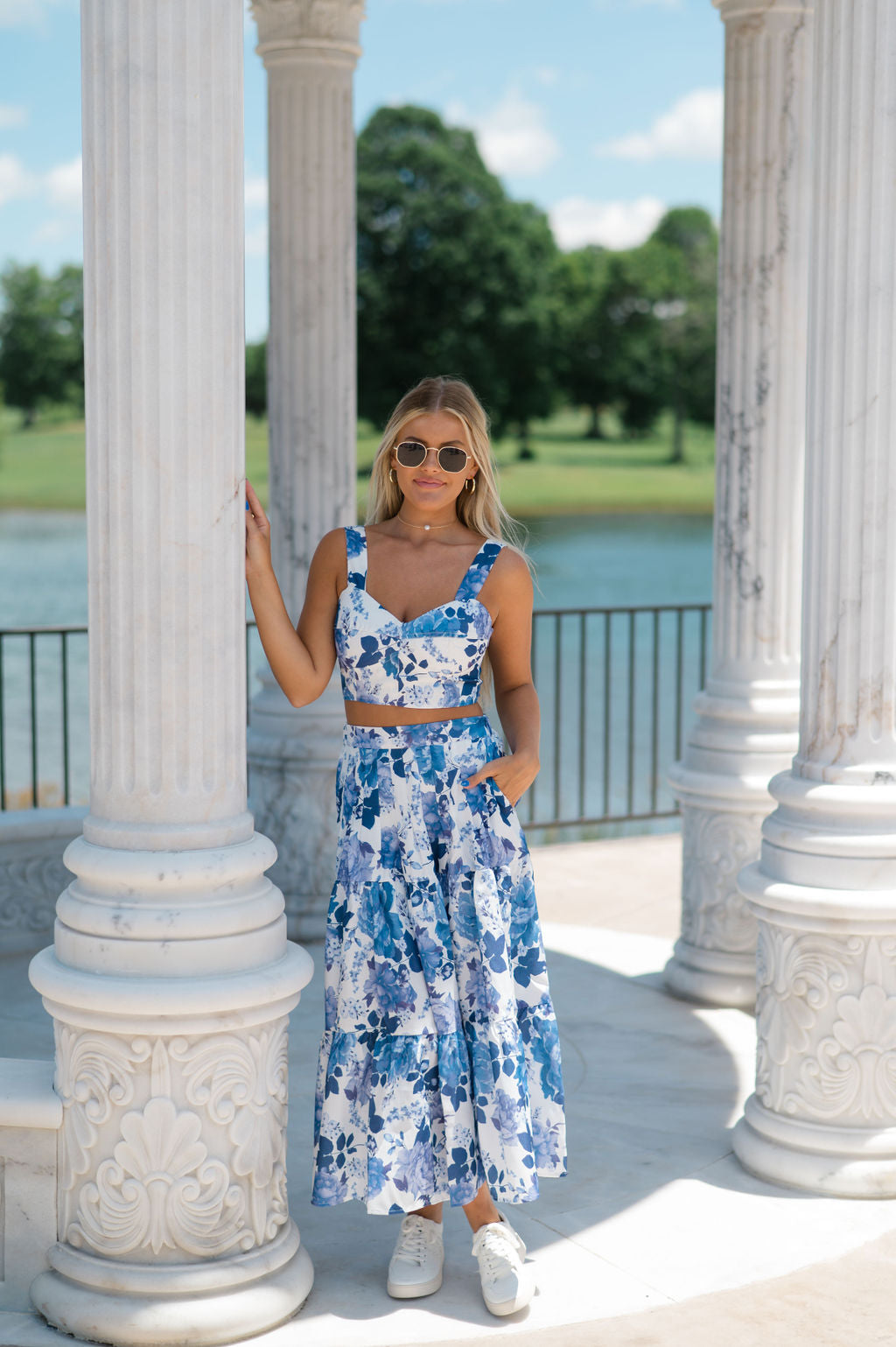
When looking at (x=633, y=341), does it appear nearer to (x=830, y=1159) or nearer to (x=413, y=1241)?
(x=830, y=1159)

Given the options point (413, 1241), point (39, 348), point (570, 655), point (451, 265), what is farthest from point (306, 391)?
point (451, 265)

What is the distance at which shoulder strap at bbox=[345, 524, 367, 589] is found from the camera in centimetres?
374

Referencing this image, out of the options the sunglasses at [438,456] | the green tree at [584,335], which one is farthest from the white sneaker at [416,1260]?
the green tree at [584,335]

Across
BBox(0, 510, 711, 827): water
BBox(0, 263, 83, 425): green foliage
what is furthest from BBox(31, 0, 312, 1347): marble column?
BBox(0, 263, 83, 425): green foliage

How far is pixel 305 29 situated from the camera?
6.64 m

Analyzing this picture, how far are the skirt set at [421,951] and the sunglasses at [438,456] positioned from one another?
26 centimetres

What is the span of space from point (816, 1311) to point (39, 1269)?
71.0 inches

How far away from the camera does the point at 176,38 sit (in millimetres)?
3396

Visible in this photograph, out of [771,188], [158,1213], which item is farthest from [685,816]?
[158,1213]

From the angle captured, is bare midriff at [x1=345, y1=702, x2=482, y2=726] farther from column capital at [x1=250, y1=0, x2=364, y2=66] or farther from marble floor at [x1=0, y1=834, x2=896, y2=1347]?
column capital at [x1=250, y1=0, x2=364, y2=66]

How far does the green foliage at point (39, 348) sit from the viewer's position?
132 ft

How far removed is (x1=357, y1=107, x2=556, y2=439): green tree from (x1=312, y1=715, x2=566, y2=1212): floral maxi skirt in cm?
4138

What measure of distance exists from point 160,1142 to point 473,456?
5.61ft

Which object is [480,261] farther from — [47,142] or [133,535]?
[133,535]
